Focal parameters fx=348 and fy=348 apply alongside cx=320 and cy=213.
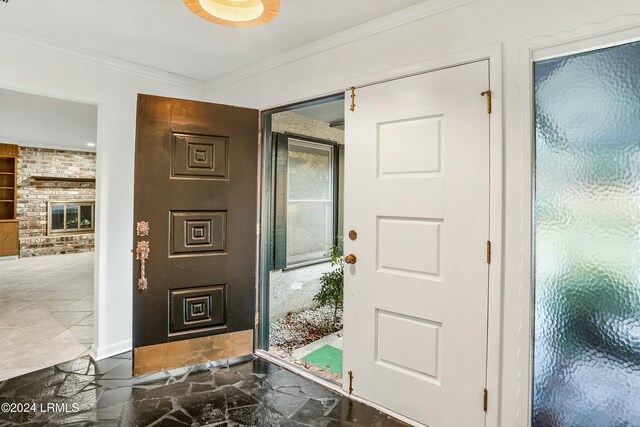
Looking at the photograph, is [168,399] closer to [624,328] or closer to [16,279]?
[624,328]

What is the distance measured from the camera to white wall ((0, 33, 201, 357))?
2.74 metres

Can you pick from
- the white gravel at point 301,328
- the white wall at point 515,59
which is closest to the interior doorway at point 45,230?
the white gravel at point 301,328

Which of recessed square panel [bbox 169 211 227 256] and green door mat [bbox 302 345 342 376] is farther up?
recessed square panel [bbox 169 211 227 256]

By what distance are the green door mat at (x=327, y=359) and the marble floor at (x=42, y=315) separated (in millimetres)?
2005

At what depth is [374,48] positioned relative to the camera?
2266 millimetres

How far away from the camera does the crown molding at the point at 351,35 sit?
201cm

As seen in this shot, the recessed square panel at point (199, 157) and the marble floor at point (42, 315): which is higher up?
the recessed square panel at point (199, 157)

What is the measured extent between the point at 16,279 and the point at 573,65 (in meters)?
7.75

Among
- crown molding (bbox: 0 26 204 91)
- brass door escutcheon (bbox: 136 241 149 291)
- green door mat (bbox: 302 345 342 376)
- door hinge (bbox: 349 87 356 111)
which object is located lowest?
green door mat (bbox: 302 345 342 376)

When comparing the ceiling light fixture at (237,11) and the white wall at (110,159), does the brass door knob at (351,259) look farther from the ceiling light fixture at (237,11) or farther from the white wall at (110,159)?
the white wall at (110,159)

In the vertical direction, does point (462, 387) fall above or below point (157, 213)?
below

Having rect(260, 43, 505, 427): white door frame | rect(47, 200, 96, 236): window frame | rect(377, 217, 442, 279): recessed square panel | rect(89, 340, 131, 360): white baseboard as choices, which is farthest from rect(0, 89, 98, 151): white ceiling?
rect(260, 43, 505, 427): white door frame

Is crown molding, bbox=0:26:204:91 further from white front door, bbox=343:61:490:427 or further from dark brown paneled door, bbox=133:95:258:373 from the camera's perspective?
white front door, bbox=343:61:490:427

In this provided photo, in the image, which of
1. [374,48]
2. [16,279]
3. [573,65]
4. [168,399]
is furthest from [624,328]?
[16,279]
